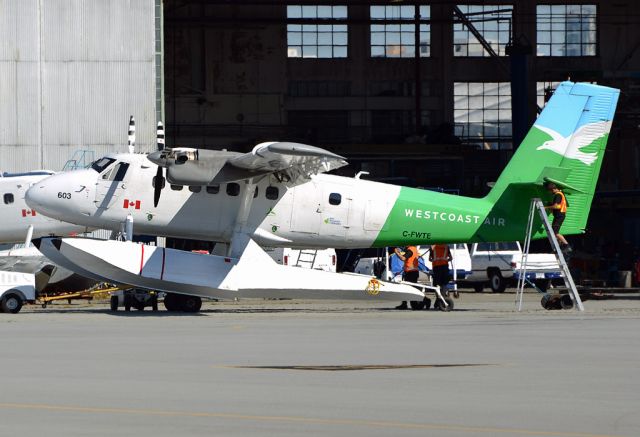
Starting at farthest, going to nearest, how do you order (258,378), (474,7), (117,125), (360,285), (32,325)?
(474,7) < (117,125) < (360,285) < (32,325) < (258,378)

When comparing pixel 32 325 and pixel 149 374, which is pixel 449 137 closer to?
pixel 32 325

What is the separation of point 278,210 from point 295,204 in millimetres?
393

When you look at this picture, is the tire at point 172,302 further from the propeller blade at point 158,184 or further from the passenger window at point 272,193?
the passenger window at point 272,193

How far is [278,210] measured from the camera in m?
26.2

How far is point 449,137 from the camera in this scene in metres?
64.6

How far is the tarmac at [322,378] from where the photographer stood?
948 centimetres

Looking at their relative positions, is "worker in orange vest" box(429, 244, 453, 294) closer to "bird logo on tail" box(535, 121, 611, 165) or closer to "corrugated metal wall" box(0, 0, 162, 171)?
"bird logo on tail" box(535, 121, 611, 165)

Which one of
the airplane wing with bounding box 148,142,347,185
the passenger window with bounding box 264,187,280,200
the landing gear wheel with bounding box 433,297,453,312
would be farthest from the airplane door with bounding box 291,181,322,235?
the landing gear wheel with bounding box 433,297,453,312

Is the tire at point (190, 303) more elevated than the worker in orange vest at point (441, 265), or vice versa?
the worker in orange vest at point (441, 265)

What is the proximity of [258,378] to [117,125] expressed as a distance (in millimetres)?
30966

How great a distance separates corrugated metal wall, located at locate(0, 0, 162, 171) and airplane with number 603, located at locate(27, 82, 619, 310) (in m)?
16.4

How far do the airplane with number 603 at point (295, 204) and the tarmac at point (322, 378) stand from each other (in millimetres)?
3855

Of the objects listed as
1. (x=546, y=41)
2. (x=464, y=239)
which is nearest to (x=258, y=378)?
(x=464, y=239)

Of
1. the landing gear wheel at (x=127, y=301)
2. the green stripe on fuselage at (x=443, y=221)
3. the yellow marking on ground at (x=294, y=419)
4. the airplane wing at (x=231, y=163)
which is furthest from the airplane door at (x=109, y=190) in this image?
the yellow marking on ground at (x=294, y=419)
